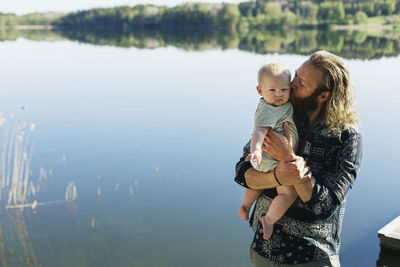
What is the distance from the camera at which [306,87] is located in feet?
6.41

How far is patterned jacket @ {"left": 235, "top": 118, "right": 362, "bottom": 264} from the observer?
1.86 meters

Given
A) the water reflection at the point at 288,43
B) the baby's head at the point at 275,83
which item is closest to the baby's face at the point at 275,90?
the baby's head at the point at 275,83

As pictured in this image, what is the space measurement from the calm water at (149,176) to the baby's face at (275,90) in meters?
4.19

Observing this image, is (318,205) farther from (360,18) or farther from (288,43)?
(360,18)

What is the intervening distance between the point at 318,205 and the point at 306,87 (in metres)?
0.55

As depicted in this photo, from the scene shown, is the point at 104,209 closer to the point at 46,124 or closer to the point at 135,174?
the point at 135,174

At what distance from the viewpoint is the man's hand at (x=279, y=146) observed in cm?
188

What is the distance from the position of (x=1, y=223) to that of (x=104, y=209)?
160 cm

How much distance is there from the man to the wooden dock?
Result: 374cm

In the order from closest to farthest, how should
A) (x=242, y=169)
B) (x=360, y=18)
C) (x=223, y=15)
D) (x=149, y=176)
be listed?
(x=242, y=169), (x=149, y=176), (x=360, y=18), (x=223, y=15)

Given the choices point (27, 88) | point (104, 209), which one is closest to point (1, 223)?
point (104, 209)

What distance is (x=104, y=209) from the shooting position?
7.09m

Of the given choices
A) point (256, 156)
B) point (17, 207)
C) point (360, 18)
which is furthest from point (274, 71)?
point (360, 18)

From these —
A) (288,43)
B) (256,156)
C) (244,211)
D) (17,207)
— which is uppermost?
(288,43)
